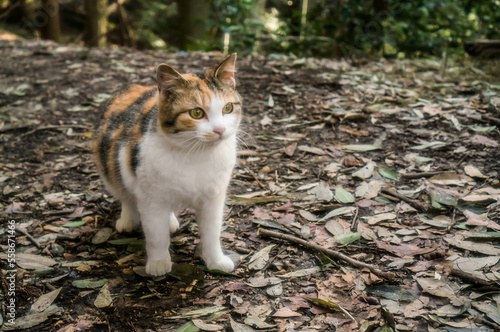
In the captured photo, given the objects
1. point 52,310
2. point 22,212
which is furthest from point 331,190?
point 22,212

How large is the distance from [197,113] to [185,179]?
365 millimetres

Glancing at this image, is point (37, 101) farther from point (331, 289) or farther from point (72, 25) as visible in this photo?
point (72, 25)

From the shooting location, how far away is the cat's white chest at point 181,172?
2422 millimetres

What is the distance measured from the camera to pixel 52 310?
94.0 inches

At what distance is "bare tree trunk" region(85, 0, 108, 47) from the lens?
940cm

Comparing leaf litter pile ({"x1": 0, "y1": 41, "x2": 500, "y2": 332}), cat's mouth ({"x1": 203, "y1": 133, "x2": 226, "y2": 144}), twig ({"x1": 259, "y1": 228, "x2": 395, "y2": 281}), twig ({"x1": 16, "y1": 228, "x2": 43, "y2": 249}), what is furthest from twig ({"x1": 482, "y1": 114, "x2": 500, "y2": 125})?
twig ({"x1": 16, "y1": 228, "x2": 43, "y2": 249})

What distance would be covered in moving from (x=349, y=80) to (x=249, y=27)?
2.22 meters

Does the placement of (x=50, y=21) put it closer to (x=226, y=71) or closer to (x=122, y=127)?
(x=122, y=127)

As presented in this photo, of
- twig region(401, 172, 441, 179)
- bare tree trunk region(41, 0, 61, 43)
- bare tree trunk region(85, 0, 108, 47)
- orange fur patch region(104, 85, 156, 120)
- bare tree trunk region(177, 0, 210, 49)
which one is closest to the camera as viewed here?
orange fur patch region(104, 85, 156, 120)

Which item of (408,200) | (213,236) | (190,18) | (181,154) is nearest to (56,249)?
(213,236)

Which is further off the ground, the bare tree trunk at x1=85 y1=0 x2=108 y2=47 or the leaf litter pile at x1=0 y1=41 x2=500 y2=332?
the bare tree trunk at x1=85 y1=0 x2=108 y2=47

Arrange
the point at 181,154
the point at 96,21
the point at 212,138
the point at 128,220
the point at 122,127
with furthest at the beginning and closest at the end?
the point at 96,21 < the point at 128,220 < the point at 122,127 < the point at 181,154 < the point at 212,138

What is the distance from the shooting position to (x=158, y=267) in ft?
8.70

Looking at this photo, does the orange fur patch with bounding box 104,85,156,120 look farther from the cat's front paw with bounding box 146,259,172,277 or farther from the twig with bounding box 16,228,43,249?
the cat's front paw with bounding box 146,259,172,277
